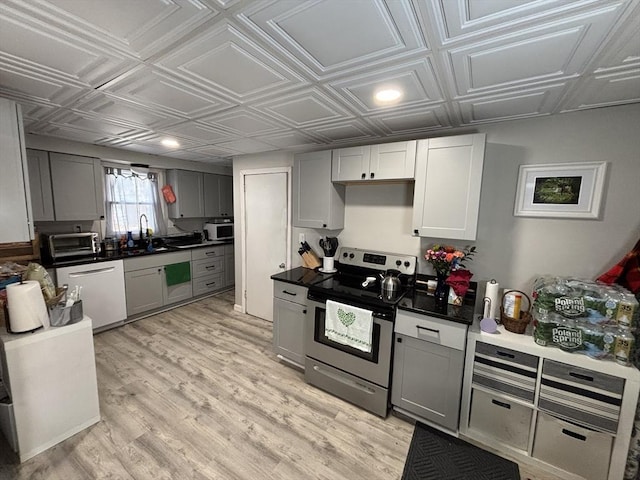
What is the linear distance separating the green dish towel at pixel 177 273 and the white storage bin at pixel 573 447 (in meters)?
4.46

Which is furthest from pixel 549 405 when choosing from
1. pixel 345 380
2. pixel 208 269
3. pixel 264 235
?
pixel 208 269

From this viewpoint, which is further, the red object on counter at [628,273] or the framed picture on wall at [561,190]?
the framed picture on wall at [561,190]

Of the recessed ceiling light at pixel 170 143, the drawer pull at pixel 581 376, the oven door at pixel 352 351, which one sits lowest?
Answer: the oven door at pixel 352 351

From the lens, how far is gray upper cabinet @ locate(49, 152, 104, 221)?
3279 millimetres

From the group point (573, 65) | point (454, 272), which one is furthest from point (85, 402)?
point (573, 65)

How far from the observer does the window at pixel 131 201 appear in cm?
405

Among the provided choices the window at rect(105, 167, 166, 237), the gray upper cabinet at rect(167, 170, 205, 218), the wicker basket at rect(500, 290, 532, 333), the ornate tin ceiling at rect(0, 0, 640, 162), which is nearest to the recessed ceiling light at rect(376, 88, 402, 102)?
the ornate tin ceiling at rect(0, 0, 640, 162)

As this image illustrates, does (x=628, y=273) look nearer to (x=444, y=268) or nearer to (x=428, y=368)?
(x=444, y=268)

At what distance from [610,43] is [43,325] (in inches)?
139

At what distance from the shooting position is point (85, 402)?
2.00 m

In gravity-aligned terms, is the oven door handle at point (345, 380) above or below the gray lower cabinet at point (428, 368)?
below

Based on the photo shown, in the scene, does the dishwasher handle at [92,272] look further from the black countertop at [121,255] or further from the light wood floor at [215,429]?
the light wood floor at [215,429]

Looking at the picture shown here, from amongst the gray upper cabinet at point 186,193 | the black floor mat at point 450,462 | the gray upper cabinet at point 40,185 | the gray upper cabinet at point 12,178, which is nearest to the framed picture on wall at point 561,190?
the black floor mat at point 450,462

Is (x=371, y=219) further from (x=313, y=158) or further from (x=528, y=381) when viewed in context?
(x=528, y=381)
